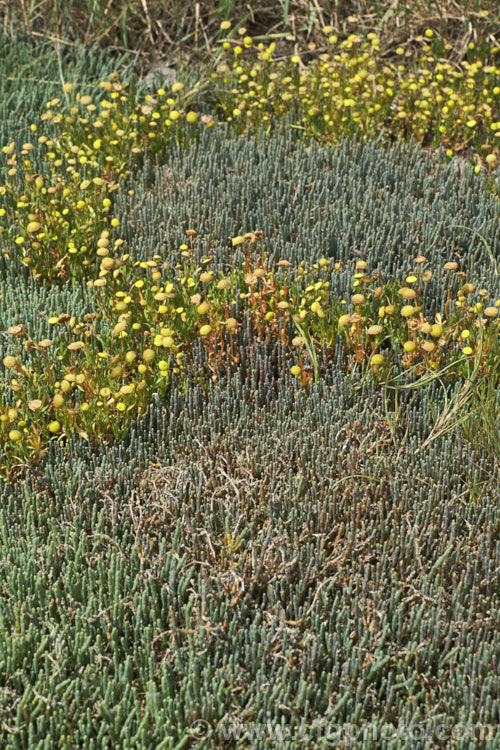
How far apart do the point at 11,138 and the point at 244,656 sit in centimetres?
463

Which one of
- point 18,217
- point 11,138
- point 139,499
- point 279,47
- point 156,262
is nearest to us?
point 139,499

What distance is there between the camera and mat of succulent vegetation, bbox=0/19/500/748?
8.02 feet

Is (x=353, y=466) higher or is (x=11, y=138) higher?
(x=11, y=138)

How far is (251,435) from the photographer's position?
345cm

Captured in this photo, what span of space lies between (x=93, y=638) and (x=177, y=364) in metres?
1.52

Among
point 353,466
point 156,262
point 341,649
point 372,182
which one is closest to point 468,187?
point 372,182

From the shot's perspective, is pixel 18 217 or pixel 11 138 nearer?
pixel 18 217

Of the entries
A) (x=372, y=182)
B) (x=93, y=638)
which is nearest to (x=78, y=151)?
(x=372, y=182)

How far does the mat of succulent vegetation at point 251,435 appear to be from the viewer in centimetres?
245

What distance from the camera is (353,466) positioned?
10.4 ft

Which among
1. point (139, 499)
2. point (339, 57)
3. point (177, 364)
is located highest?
point (339, 57)

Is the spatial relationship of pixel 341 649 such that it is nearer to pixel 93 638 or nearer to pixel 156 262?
pixel 93 638

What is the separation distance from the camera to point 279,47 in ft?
23.1

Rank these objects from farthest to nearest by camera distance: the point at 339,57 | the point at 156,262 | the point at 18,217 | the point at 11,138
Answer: the point at 339,57, the point at 11,138, the point at 18,217, the point at 156,262
